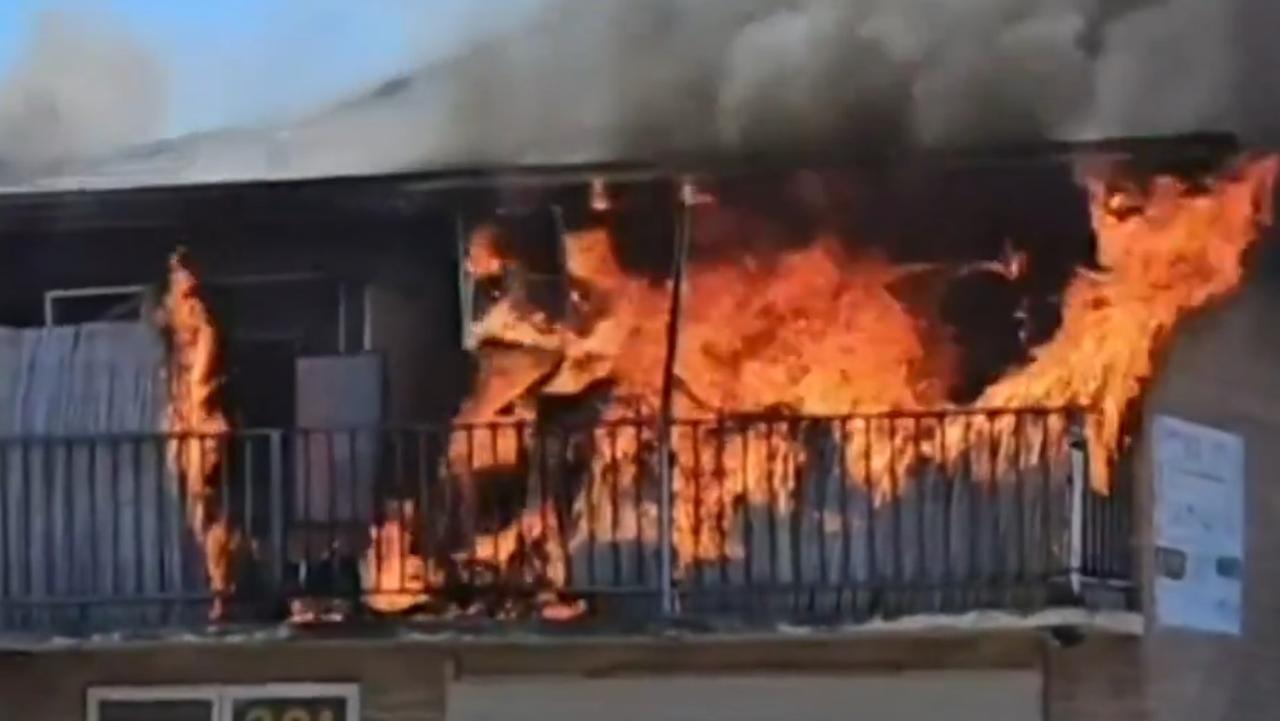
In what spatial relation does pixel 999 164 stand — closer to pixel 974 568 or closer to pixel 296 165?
pixel 974 568

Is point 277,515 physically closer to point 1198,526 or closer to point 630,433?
point 630,433

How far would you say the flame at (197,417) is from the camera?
52.6ft

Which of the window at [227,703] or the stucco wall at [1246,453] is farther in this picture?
the window at [227,703]

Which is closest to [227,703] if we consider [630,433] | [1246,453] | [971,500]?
[630,433]

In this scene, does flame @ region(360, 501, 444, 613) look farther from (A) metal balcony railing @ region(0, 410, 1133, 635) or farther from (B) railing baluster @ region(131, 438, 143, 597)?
(B) railing baluster @ region(131, 438, 143, 597)

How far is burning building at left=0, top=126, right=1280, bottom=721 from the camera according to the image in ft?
49.9

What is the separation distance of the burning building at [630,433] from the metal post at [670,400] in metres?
0.02

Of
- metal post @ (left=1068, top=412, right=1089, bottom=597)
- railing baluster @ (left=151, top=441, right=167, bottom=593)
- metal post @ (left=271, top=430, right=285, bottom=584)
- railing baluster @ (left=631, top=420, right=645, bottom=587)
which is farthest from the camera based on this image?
railing baluster @ (left=151, top=441, right=167, bottom=593)

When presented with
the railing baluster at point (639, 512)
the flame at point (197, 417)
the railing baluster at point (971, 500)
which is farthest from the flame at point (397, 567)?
the railing baluster at point (971, 500)

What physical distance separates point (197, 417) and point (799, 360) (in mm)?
3176

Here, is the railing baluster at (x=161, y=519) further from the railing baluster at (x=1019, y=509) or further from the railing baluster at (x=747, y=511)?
the railing baluster at (x=1019, y=509)

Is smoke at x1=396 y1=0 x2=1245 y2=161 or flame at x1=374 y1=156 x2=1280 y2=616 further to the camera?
smoke at x1=396 y1=0 x2=1245 y2=161

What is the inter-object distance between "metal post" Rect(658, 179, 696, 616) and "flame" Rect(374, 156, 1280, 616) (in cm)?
7

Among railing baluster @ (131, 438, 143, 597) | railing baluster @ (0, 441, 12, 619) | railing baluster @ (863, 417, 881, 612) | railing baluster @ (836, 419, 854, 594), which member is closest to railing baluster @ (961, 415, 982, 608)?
railing baluster @ (863, 417, 881, 612)
